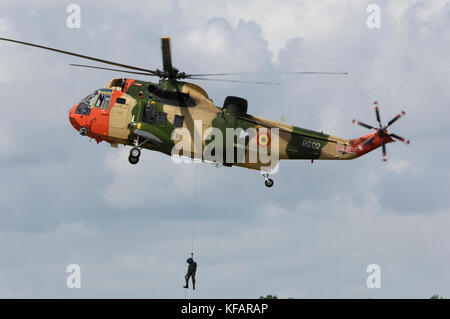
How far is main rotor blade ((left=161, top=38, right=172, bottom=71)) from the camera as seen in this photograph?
52.5m

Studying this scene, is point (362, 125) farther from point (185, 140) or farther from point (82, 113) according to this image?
point (82, 113)

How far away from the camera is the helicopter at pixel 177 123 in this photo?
5659cm

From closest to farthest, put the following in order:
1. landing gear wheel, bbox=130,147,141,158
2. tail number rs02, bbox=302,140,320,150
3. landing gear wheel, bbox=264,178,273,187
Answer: landing gear wheel, bbox=130,147,141,158, landing gear wheel, bbox=264,178,273,187, tail number rs02, bbox=302,140,320,150

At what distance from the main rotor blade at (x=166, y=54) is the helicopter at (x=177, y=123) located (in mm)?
344

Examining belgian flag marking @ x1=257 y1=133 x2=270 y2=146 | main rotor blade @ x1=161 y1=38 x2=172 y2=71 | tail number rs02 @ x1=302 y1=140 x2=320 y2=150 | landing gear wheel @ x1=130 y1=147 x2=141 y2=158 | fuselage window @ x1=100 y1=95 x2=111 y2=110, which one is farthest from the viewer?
tail number rs02 @ x1=302 y1=140 x2=320 y2=150

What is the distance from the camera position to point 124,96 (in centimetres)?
5725

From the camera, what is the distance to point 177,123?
56.7 m

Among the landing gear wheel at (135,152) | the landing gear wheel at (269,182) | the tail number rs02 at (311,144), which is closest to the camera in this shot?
the landing gear wheel at (135,152)

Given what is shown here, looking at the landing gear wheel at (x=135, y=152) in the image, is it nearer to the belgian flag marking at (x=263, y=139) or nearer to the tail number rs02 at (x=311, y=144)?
the belgian flag marking at (x=263, y=139)

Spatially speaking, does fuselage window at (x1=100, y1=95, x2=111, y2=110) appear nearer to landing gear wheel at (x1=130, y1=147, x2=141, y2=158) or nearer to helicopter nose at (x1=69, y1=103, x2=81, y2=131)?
helicopter nose at (x1=69, y1=103, x2=81, y2=131)

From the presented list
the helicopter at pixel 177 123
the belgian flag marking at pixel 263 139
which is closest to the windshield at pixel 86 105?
the helicopter at pixel 177 123

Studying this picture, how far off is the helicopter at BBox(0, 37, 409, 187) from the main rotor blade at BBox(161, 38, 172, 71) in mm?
344

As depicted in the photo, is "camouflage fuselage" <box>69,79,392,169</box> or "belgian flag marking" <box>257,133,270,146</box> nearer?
"camouflage fuselage" <box>69,79,392,169</box>

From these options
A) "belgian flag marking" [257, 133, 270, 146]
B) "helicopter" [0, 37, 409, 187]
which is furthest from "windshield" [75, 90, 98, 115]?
"belgian flag marking" [257, 133, 270, 146]
